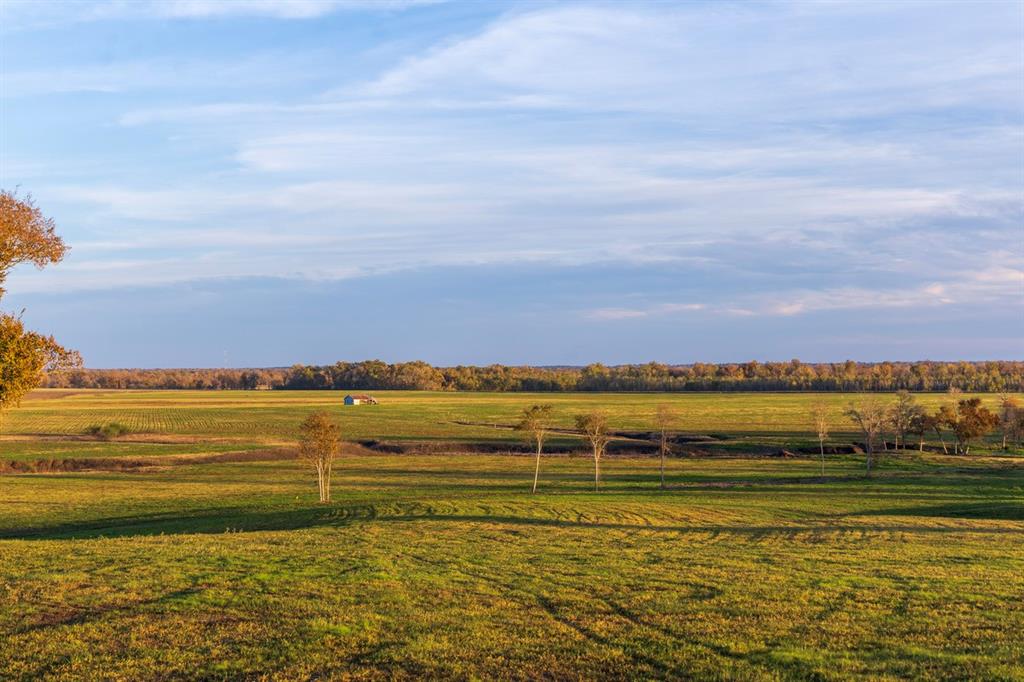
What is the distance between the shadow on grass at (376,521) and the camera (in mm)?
28141

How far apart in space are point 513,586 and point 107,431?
294 feet

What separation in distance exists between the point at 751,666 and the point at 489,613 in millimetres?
4515

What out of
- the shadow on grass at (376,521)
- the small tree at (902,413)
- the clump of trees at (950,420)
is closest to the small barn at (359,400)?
the clump of trees at (950,420)

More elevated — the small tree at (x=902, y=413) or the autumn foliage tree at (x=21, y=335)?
the autumn foliage tree at (x=21, y=335)

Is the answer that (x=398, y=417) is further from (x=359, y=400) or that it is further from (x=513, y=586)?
(x=513, y=586)

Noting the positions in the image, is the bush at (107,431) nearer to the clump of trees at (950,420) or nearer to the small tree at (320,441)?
the small tree at (320,441)

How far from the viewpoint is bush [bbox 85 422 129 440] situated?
91.8 meters

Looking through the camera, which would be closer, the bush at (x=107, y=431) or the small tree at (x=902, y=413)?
the small tree at (x=902, y=413)

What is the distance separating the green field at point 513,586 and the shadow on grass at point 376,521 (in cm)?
22

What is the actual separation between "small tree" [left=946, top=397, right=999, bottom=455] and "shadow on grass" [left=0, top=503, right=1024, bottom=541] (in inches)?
1953

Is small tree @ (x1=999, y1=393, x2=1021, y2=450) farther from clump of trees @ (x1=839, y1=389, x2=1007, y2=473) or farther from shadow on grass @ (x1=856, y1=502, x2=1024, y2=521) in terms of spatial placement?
shadow on grass @ (x1=856, y1=502, x2=1024, y2=521)

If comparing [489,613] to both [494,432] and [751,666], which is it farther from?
[494,432]

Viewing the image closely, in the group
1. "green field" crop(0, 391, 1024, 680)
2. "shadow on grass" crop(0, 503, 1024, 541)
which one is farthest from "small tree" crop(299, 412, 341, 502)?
"shadow on grass" crop(0, 503, 1024, 541)

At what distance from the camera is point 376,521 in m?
29.1
